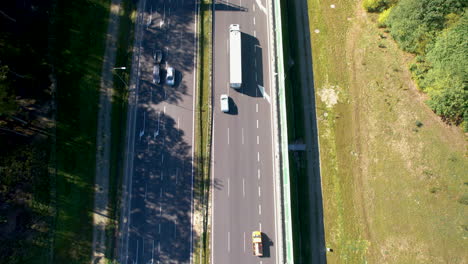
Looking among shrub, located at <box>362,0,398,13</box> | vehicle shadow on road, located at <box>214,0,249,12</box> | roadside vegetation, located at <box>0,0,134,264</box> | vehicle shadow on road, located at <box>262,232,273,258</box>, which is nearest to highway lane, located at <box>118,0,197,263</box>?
roadside vegetation, located at <box>0,0,134,264</box>

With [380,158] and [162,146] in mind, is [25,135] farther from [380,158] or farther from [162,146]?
[380,158]

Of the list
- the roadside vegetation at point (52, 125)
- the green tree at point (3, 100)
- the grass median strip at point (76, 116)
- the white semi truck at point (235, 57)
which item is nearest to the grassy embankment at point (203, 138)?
the white semi truck at point (235, 57)

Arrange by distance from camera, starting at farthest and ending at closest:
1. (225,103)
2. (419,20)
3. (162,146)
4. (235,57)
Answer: (419,20) < (235,57) < (225,103) < (162,146)

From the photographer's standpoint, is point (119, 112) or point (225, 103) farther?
point (225, 103)

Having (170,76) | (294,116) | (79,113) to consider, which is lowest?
(79,113)

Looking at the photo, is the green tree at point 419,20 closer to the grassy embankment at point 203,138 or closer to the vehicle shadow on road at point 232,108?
the vehicle shadow on road at point 232,108

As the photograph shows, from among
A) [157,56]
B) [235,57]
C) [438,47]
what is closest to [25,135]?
[157,56]

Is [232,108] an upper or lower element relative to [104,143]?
upper

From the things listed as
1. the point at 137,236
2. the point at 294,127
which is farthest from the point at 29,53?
the point at 294,127
